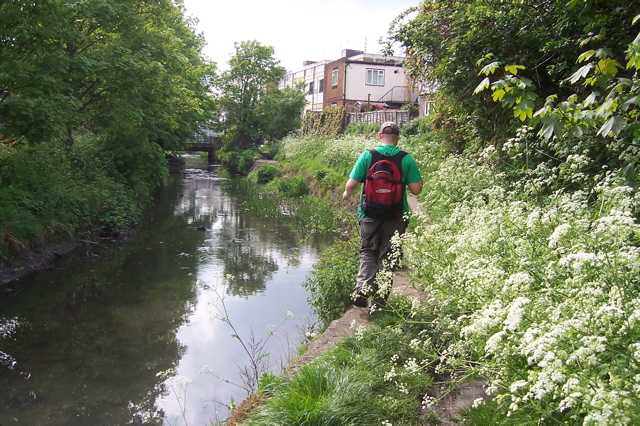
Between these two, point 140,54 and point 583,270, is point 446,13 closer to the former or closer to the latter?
point 583,270

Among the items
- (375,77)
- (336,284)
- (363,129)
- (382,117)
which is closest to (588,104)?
(336,284)

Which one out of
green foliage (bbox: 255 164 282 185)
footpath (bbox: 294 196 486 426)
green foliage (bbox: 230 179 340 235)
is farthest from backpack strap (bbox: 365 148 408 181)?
green foliage (bbox: 255 164 282 185)

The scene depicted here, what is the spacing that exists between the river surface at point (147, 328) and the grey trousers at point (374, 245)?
59.8 inches

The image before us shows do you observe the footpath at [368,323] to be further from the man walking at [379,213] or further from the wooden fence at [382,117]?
the wooden fence at [382,117]

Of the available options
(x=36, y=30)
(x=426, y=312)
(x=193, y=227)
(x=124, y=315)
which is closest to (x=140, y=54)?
(x=36, y=30)

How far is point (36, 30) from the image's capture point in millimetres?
10719

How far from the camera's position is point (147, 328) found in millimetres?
7953

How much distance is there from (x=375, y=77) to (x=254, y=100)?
1139 centimetres

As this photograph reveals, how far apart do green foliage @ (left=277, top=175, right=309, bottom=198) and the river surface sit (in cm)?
785

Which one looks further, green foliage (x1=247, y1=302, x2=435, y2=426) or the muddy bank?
the muddy bank

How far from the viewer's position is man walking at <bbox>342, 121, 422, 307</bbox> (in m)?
5.24

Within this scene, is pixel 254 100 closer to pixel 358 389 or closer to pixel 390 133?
pixel 390 133

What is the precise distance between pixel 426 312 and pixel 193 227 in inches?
521

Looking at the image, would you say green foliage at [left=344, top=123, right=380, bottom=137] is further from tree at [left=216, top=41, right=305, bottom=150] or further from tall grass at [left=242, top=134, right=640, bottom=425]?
tall grass at [left=242, top=134, right=640, bottom=425]
